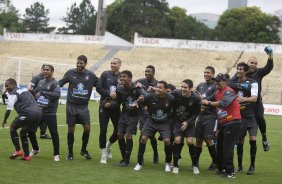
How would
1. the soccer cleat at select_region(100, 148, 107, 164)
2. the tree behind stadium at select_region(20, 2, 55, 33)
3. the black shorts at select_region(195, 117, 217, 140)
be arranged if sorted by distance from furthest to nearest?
the tree behind stadium at select_region(20, 2, 55, 33)
the soccer cleat at select_region(100, 148, 107, 164)
the black shorts at select_region(195, 117, 217, 140)

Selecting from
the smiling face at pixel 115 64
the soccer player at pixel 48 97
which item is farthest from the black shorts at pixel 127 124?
the soccer player at pixel 48 97

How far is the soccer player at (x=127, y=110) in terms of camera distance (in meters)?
11.0

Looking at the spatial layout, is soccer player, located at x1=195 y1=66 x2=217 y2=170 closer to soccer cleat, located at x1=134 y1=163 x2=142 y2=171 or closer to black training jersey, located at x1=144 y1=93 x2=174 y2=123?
black training jersey, located at x1=144 y1=93 x2=174 y2=123

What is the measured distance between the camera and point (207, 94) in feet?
36.4

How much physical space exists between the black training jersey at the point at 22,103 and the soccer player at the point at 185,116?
279 centimetres

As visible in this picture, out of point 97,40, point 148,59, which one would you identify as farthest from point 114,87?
point 97,40

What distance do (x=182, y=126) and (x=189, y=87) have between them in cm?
77

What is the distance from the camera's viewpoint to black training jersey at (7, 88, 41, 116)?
10742 mm

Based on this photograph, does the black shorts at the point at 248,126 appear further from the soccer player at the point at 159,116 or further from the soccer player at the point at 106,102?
the soccer player at the point at 106,102

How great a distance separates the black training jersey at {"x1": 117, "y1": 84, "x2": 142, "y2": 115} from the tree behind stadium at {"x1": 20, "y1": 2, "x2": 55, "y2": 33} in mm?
97376

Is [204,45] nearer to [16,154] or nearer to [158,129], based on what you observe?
[158,129]

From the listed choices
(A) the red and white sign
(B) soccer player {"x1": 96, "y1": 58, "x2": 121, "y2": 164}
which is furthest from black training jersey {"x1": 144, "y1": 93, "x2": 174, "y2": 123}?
(A) the red and white sign

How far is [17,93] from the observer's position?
10.8m

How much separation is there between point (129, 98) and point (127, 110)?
0.26 m
